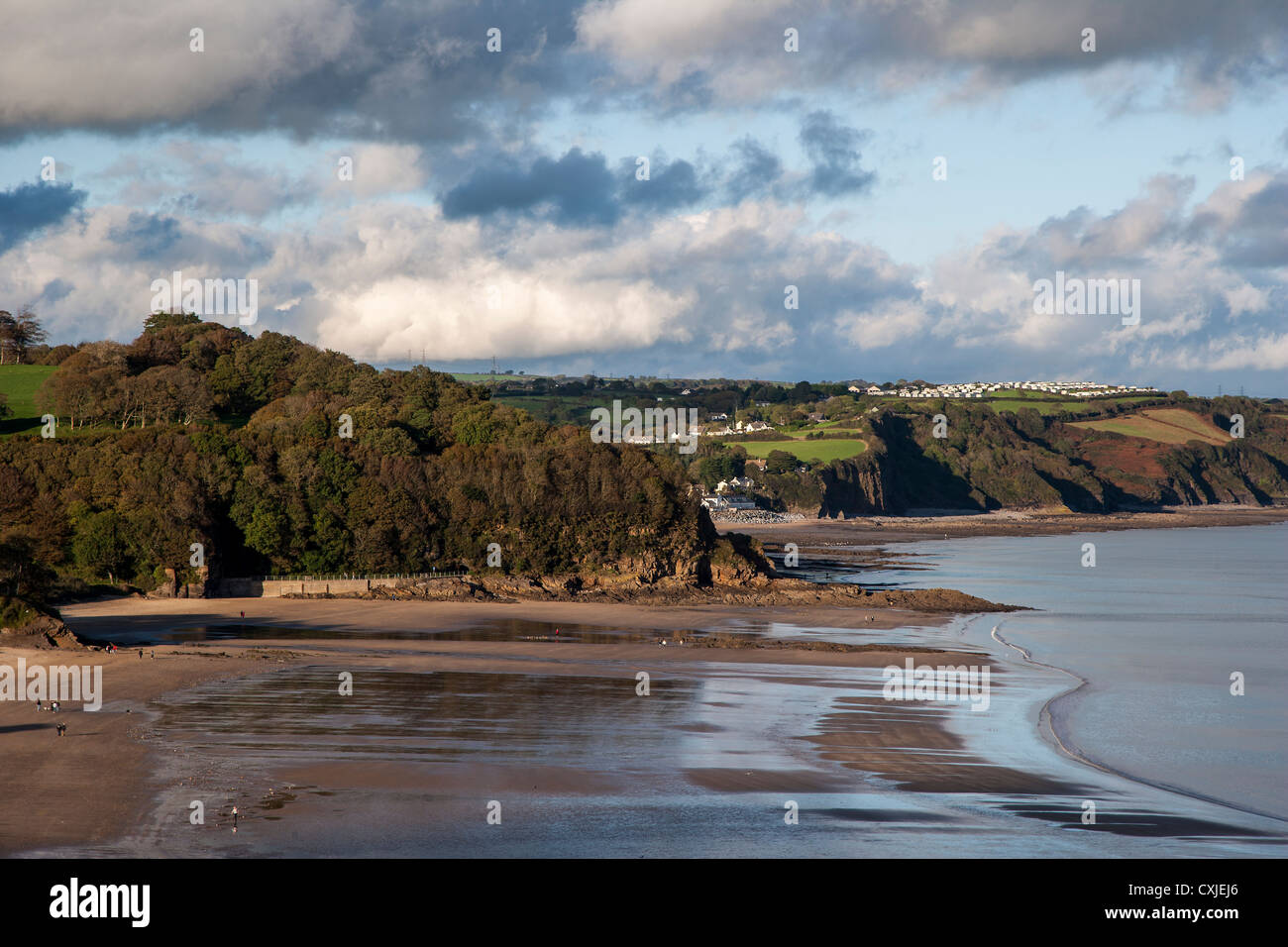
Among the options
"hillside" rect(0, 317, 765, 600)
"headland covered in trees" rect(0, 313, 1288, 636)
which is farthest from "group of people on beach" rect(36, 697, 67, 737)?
"hillside" rect(0, 317, 765, 600)

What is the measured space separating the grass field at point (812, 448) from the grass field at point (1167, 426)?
53.3 meters

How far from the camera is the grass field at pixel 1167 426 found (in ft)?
598

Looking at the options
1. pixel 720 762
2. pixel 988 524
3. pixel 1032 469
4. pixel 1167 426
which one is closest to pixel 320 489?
pixel 720 762

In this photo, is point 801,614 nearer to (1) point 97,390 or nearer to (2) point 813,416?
(1) point 97,390

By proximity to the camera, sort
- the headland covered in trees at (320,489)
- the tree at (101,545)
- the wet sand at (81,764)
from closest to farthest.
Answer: the wet sand at (81,764) → the tree at (101,545) → the headland covered in trees at (320,489)

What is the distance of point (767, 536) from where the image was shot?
347ft

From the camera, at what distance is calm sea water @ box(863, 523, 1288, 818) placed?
23688mm

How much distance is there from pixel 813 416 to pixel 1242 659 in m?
154

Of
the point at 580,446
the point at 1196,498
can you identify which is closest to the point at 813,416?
the point at 1196,498

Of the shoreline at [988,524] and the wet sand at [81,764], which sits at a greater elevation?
the shoreline at [988,524]

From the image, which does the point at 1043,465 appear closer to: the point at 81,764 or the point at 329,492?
the point at 329,492

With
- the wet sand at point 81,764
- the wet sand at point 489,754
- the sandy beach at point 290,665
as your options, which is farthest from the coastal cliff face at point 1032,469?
the wet sand at point 81,764

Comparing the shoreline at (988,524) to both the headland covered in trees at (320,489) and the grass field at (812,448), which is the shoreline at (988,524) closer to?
the grass field at (812,448)
